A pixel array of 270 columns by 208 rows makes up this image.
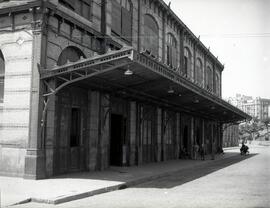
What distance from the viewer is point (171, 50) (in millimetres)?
A: 28000

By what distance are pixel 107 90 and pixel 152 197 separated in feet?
25.2

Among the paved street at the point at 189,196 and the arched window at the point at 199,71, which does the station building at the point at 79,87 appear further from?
the arched window at the point at 199,71

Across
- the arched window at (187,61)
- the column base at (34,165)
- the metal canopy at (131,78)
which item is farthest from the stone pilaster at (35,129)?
the arched window at (187,61)

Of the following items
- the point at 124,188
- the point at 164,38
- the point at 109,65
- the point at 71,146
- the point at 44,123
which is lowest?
the point at 124,188

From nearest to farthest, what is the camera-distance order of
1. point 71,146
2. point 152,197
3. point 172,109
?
1. point 152,197
2. point 71,146
3. point 172,109

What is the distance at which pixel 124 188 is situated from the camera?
12.4 meters

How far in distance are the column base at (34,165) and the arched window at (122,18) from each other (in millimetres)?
8757

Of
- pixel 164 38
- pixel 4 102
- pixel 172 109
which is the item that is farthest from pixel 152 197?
pixel 164 38

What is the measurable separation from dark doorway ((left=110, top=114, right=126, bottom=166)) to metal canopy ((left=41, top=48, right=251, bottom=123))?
1737mm

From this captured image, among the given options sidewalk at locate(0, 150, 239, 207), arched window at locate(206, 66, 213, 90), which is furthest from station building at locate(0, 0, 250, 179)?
arched window at locate(206, 66, 213, 90)

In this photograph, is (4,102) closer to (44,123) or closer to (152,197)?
(44,123)

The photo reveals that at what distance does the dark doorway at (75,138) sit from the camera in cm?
1547

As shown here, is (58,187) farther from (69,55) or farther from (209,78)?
(209,78)

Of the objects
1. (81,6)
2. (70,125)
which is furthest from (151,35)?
(70,125)
